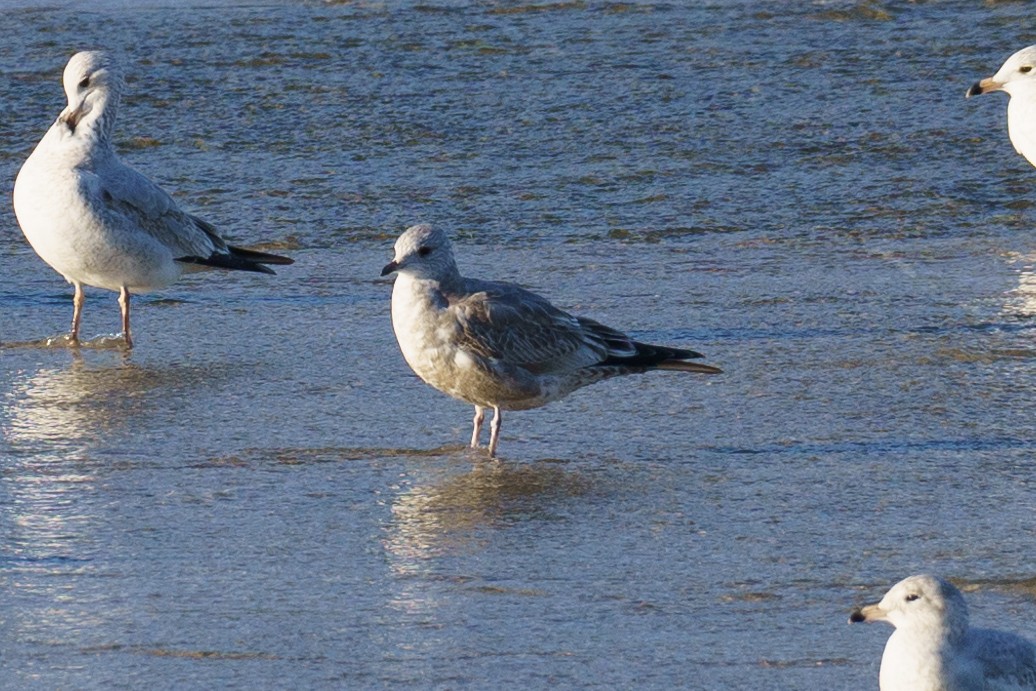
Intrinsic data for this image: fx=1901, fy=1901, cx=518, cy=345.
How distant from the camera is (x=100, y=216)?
7.95m

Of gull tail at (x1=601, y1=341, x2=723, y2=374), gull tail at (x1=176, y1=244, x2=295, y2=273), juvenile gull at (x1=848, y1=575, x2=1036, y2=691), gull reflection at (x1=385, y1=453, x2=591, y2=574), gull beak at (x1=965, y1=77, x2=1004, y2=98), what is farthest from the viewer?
gull beak at (x1=965, y1=77, x2=1004, y2=98)

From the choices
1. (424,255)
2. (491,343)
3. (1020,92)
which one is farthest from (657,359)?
(1020,92)

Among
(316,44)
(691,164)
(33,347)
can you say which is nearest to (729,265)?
(691,164)

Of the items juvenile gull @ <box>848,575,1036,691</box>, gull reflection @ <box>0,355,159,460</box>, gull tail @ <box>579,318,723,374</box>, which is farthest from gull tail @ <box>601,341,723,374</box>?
juvenile gull @ <box>848,575,1036,691</box>

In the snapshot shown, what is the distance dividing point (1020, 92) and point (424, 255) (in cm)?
479

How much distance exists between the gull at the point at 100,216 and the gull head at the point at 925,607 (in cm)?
413

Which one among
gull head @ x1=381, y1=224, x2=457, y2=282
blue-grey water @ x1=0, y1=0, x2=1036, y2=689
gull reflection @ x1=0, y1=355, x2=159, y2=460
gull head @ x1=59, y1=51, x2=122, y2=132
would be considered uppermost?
gull head @ x1=59, y1=51, x2=122, y2=132

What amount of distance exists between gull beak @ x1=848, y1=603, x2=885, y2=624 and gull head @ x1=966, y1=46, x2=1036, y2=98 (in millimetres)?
6314

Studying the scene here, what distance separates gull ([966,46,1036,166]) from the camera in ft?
32.0

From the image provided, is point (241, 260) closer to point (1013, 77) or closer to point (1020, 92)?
point (1020, 92)

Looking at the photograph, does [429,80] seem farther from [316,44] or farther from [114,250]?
[114,250]

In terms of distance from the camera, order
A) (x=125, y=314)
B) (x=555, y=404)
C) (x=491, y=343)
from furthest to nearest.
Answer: (x=125, y=314)
(x=555, y=404)
(x=491, y=343)

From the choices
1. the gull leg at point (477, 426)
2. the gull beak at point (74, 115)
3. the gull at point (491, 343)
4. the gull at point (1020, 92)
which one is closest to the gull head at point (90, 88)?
the gull beak at point (74, 115)

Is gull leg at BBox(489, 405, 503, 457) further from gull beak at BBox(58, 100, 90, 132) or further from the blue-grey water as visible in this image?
gull beak at BBox(58, 100, 90, 132)
